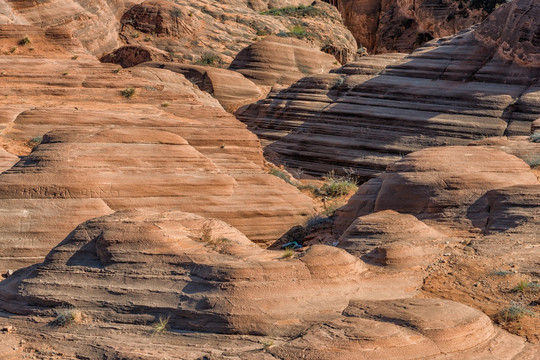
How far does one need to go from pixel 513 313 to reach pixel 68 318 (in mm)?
4604

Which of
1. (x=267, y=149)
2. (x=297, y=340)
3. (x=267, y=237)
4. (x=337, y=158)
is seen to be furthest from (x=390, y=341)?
(x=267, y=149)

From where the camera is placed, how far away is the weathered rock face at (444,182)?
11.2m

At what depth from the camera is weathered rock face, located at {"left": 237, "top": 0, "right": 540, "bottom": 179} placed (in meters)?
20.2

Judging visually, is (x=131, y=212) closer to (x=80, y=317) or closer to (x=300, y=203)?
(x=80, y=317)

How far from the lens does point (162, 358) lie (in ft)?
21.3

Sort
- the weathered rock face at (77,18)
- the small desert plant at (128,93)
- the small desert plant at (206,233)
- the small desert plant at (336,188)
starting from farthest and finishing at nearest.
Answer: the weathered rock face at (77,18), the small desert plant at (336,188), the small desert plant at (128,93), the small desert plant at (206,233)

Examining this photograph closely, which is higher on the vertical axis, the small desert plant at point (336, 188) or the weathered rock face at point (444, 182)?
Answer: the weathered rock face at point (444, 182)

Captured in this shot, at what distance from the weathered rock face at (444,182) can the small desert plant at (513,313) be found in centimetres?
309

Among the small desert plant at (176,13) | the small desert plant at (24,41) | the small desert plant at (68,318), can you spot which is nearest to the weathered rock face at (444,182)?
the small desert plant at (68,318)

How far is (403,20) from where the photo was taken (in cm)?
4459

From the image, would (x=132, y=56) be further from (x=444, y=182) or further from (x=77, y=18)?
(x=444, y=182)

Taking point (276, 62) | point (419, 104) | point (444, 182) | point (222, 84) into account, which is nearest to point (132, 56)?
point (222, 84)

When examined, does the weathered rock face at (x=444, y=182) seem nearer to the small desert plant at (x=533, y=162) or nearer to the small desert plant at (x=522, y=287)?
the small desert plant at (x=533, y=162)

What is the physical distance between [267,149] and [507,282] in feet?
48.3
